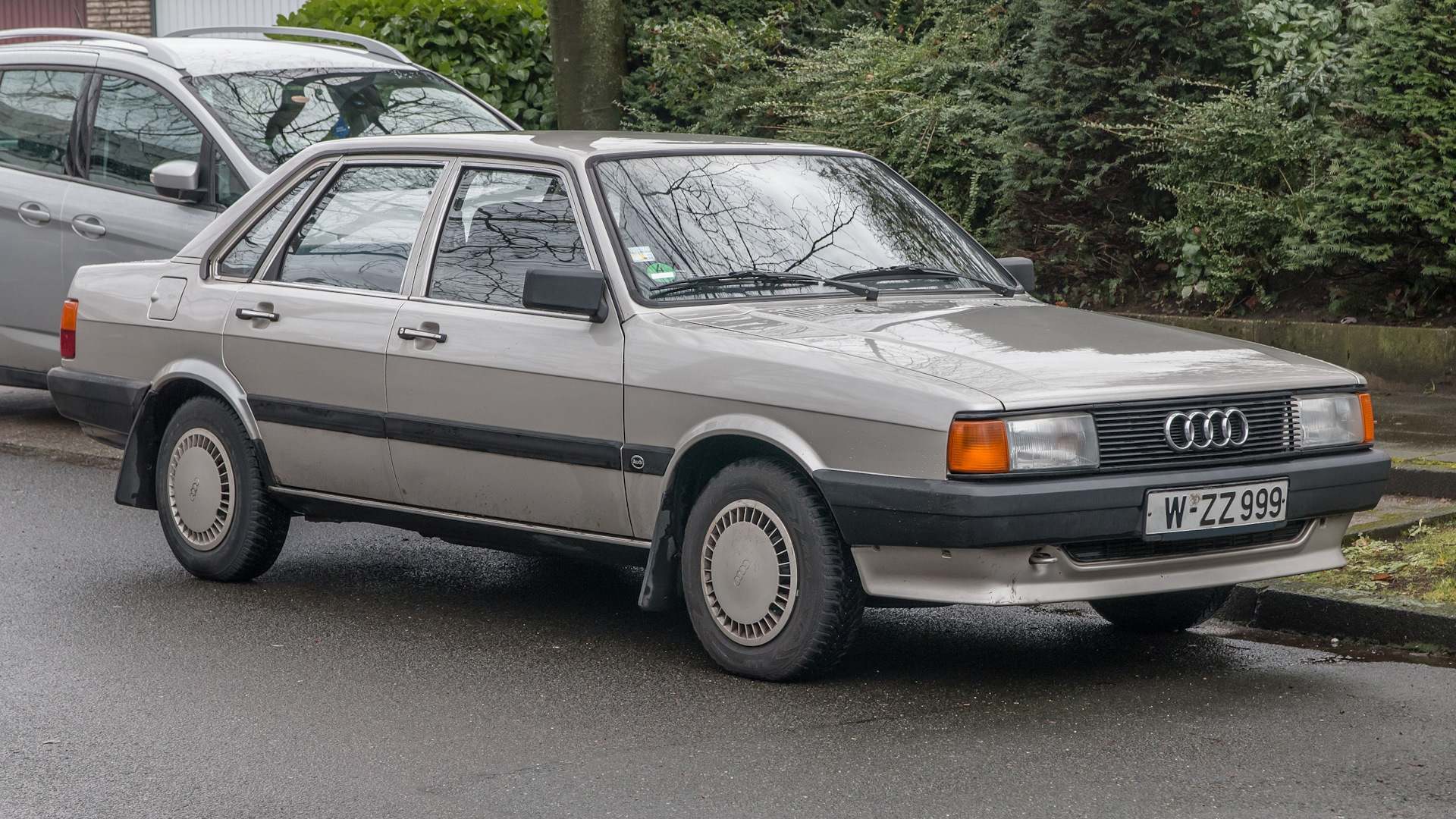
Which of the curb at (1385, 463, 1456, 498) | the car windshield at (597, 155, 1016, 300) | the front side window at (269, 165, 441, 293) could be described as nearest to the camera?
the car windshield at (597, 155, 1016, 300)

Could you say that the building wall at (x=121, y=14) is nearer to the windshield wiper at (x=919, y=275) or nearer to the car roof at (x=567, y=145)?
the car roof at (x=567, y=145)

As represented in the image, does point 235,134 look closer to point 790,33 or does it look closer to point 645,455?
point 645,455

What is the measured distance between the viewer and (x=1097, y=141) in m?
11.2

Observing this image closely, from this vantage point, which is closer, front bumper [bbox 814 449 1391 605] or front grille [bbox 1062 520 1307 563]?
front bumper [bbox 814 449 1391 605]

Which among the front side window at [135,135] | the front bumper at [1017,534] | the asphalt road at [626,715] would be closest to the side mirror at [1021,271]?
the asphalt road at [626,715]

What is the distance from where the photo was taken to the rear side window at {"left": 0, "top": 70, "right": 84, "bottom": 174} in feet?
32.7

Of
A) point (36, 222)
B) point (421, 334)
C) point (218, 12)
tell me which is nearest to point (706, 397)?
point (421, 334)

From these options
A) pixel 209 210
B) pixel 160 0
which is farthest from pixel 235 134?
pixel 160 0

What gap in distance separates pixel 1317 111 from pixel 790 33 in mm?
5114

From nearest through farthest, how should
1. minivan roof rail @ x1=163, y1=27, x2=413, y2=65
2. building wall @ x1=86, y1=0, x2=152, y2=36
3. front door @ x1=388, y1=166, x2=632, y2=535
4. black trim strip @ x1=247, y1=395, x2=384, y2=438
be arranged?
1. front door @ x1=388, y1=166, x2=632, y2=535
2. black trim strip @ x1=247, y1=395, x2=384, y2=438
3. minivan roof rail @ x1=163, y1=27, x2=413, y2=65
4. building wall @ x1=86, y1=0, x2=152, y2=36

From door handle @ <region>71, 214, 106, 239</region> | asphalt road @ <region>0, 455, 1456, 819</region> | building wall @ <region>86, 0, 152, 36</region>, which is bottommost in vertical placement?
asphalt road @ <region>0, 455, 1456, 819</region>

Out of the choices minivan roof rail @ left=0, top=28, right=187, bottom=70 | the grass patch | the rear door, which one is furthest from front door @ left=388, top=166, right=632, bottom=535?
the rear door

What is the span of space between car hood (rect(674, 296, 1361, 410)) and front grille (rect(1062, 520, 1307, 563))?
1.34 feet

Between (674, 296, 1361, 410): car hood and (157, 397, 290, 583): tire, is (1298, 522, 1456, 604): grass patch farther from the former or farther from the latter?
(157, 397, 290, 583): tire
